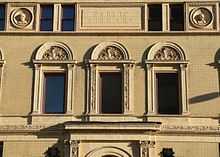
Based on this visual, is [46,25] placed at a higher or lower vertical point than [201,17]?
lower

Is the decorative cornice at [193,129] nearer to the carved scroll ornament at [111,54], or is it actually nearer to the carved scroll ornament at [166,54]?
the carved scroll ornament at [166,54]

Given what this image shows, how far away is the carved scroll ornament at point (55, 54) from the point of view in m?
28.3

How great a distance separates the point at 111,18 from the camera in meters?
28.8

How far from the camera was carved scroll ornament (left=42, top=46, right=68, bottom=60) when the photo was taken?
28.3 m

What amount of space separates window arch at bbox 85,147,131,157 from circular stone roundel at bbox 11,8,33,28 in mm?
6887

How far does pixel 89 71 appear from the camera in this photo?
92.0 feet

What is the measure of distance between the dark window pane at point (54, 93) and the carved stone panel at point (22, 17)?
2.59 m

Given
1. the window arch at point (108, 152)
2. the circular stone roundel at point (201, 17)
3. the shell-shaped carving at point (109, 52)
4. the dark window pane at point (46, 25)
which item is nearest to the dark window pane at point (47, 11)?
the dark window pane at point (46, 25)

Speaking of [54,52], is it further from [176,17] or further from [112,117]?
[176,17]

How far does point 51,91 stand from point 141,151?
4.97 meters

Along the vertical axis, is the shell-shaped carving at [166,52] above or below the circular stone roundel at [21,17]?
below

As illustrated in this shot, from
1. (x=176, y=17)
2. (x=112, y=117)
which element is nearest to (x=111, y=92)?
(x=112, y=117)

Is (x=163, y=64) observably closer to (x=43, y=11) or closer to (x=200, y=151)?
(x=200, y=151)

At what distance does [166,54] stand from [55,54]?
506 centimetres
